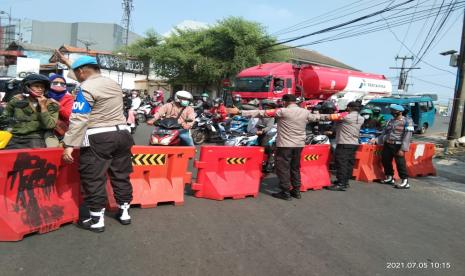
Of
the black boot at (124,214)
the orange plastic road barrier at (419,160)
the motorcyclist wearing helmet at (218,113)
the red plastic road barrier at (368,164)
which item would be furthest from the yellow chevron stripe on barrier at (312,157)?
the motorcyclist wearing helmet at (218,113)

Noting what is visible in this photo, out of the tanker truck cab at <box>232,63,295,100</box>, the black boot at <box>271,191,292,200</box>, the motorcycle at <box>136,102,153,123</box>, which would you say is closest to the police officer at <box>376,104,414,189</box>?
the black boot at <box>271,191,292,200</box>

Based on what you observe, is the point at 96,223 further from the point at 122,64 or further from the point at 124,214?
the point at 122,64

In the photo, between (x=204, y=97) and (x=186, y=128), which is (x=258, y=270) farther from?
(x=204, y=97)

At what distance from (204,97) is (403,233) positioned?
12.2 metres

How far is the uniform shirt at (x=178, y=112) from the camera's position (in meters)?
7.55

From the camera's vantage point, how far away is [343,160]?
7887 mm

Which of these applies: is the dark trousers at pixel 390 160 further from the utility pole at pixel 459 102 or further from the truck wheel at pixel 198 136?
the utility pole at pixel 459 102

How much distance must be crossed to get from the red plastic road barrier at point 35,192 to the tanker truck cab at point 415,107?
1698 cm

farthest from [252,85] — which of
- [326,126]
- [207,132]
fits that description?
[326,126]

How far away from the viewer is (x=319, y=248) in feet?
14.6

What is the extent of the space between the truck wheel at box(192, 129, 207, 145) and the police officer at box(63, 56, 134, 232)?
29.2ft

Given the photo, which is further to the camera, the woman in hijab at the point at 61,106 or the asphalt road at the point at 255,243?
the woman in hijab at the point at 61,106

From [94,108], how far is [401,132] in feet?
22.2

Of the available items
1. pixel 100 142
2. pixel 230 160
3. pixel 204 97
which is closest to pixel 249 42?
pixel 204 97
